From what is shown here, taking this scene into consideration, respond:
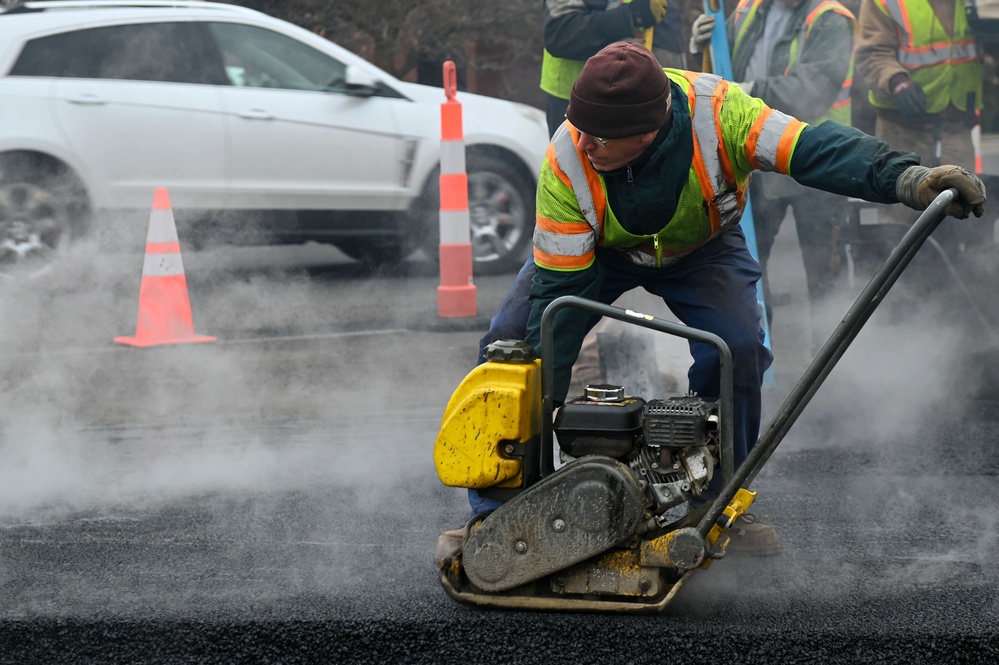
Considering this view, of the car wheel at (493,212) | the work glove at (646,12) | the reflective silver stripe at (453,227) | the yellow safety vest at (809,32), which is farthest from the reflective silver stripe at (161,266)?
the yellow safety vest at (809,32)

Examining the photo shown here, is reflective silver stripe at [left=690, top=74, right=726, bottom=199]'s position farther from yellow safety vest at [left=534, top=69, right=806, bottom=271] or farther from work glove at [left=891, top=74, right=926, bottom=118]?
work glove at [left=891, top=74, right=926, bottom=118]

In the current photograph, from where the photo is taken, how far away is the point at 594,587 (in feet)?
9.98

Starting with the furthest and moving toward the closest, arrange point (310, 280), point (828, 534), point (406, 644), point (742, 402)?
point (310, 280)
point (828, 534)
point (742, 402)
point (406, 644)

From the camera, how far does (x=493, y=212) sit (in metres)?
8.15

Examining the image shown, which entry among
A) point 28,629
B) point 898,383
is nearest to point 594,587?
point 28,629

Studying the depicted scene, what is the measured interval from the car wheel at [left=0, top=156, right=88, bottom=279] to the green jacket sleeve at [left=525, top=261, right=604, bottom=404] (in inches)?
170

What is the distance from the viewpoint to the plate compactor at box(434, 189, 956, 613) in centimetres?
296

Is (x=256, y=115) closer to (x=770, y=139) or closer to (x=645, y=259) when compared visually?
(x=645, y=259)

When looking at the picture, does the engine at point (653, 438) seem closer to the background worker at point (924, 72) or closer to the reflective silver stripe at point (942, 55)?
the background worker at point (924, 72)

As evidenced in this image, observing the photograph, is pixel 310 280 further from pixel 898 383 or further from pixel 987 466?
pixel 987 466

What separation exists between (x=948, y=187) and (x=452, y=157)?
436 centimetres

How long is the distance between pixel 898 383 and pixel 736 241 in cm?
226

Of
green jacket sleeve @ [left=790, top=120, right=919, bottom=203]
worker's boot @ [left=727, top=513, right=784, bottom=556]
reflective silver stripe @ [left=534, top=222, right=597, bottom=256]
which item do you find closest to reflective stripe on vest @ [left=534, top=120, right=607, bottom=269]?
reflective silver stripe @ [left=534, top=222, right=597, bottom=256]

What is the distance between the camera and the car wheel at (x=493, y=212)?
320 inches
